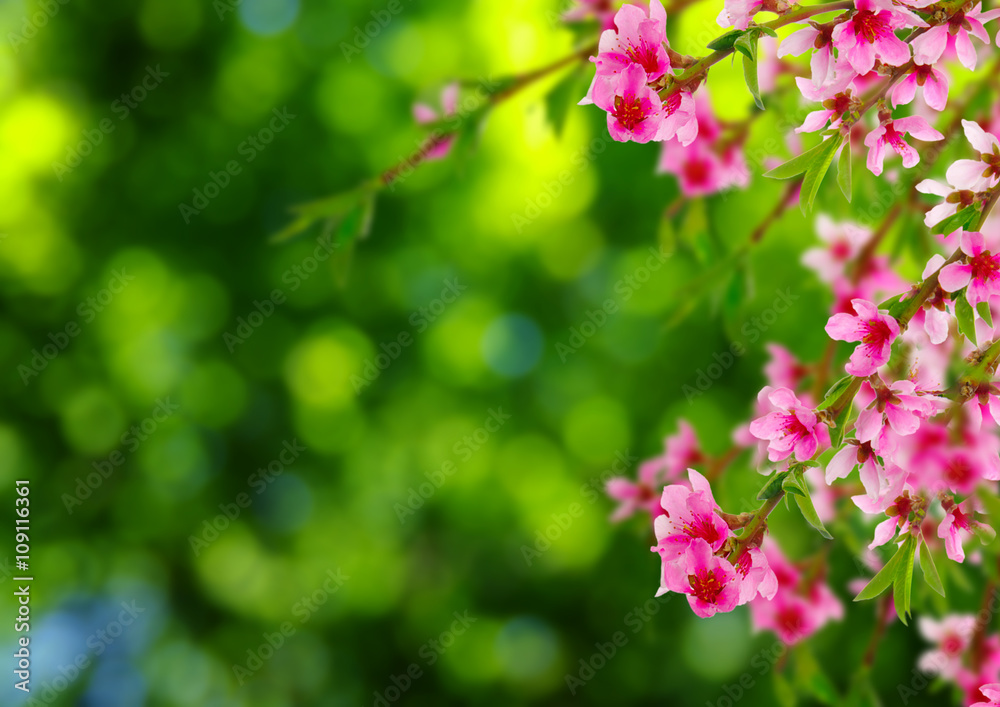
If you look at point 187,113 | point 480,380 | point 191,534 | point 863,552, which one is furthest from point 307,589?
point 863,552

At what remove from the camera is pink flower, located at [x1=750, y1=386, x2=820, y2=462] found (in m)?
0.78

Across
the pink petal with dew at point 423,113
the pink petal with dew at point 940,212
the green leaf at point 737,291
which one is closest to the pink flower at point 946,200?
the pink petal with dew at point 940,212

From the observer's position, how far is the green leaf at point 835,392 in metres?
0.73

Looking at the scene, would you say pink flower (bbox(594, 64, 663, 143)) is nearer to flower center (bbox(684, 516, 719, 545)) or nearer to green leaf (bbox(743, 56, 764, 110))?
green leaf (bbox(743, 56, 764, 110))

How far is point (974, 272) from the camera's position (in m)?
0.75

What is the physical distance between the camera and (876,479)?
0.76 metres

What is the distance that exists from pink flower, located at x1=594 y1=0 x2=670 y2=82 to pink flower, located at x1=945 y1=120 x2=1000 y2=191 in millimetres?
314

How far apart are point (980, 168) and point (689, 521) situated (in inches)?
17.3

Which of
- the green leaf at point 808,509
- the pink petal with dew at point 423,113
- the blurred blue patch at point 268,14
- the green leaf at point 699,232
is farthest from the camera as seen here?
the blurred blue patch at point 268,14

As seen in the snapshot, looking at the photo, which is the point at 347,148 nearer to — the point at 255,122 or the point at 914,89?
the point at 255,122

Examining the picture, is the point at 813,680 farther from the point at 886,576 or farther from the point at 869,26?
the point at 869,26

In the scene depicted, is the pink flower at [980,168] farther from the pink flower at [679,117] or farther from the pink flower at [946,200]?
the pink flower at [679,117]

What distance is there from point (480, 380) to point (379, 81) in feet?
6.12

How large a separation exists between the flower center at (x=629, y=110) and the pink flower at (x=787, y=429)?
0.28 meters
